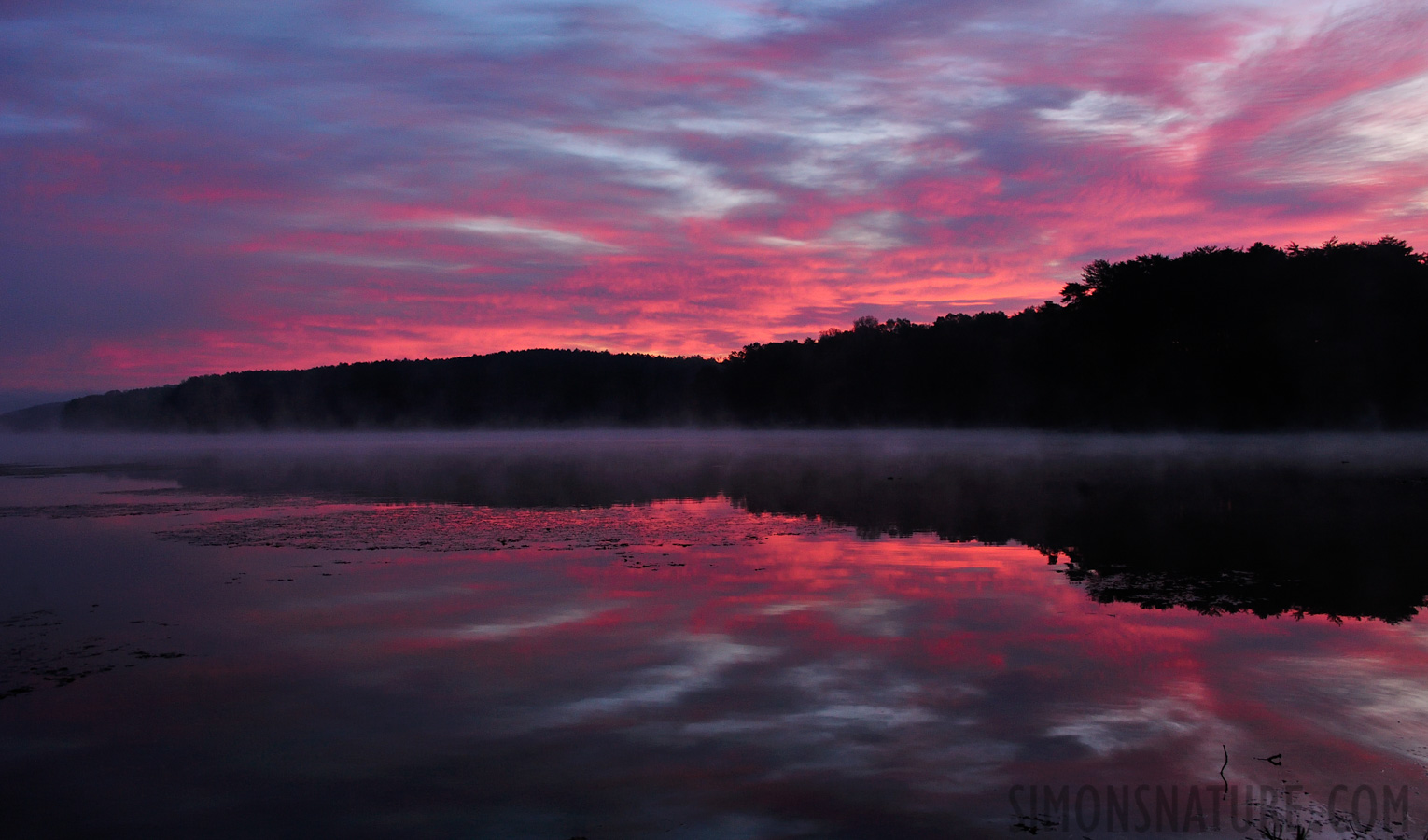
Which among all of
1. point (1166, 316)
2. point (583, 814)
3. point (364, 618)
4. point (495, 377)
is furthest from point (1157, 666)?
point (495, 377)

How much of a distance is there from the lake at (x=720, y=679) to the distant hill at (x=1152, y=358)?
51820 millimetres

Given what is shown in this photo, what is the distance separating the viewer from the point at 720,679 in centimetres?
789

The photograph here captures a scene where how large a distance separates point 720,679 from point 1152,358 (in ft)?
221

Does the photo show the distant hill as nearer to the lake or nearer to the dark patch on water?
the lake

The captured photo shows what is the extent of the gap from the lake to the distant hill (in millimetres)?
51820

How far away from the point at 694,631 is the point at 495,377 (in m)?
160

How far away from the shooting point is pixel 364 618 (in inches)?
407

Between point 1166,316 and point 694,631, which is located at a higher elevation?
point 1166,316

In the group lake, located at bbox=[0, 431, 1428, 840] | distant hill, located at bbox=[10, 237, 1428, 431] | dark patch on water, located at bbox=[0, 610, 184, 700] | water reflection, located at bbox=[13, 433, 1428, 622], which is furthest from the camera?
distant hill, located at bbox=[10, 237, 1428, 431]

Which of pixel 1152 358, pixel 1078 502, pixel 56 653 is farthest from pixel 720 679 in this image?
pixel 1152 358

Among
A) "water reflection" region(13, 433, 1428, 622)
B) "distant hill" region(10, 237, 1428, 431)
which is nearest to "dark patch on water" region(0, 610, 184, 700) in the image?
"water reflection" region(13, 433, 1428, 622)

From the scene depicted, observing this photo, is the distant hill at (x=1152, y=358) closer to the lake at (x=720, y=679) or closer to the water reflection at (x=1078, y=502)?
the water reflection at (x=1078, y=502)

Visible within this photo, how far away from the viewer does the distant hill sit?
200 feet

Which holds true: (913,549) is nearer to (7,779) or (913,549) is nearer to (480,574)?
(480,574)
